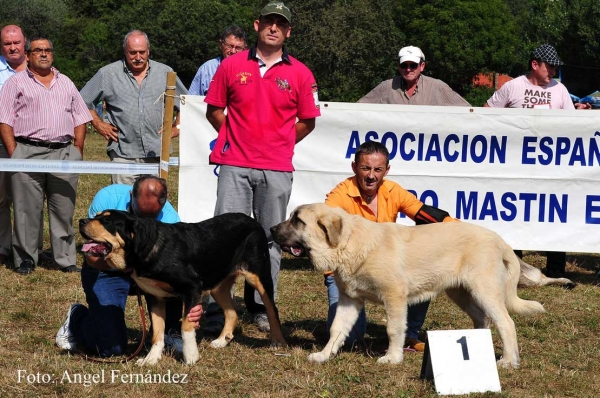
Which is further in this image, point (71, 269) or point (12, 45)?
point (12, 45)

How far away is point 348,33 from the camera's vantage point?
2485 inches

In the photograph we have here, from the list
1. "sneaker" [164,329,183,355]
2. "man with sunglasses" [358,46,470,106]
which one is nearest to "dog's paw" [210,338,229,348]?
"sneaker" [164,329,183,355]

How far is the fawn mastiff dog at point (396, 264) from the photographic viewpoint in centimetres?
568

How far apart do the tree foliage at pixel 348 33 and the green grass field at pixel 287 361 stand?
48.7 meters

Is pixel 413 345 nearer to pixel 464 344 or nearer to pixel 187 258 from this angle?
pixel 464 344

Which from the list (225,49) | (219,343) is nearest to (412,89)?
(225,49)

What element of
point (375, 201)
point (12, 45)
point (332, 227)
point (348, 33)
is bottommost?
point (332, 227)

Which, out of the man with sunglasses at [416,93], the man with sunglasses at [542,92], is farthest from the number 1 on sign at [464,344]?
the man with sunglasses at [542,92]

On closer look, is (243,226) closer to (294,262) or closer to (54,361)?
(54,361)

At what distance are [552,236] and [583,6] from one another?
6898 centimetres

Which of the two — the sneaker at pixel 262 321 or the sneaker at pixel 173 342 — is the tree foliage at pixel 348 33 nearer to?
the sneaker at pixel 262 321

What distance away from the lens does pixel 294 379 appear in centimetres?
544

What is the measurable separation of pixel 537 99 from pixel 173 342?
5159 mm

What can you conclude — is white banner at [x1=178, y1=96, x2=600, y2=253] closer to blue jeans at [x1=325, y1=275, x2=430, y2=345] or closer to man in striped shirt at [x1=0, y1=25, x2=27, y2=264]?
man in striped shirt at [x1=0, y1=25, x2=27, y2=264]
